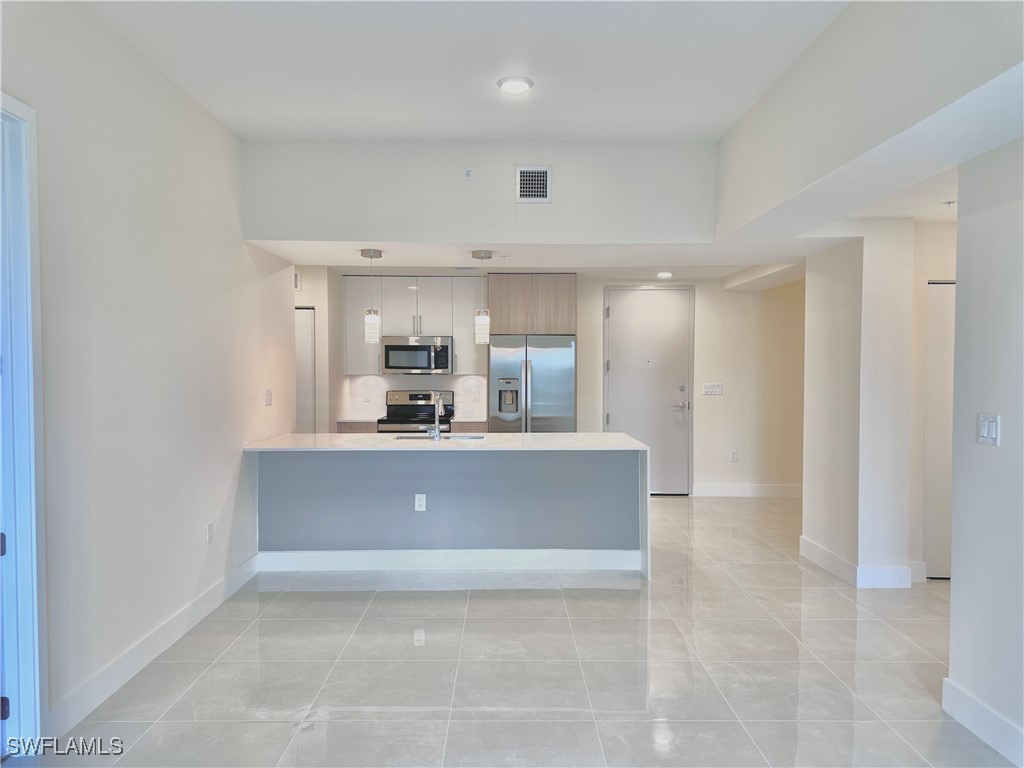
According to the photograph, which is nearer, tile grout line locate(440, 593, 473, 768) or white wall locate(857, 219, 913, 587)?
tile grout line locate(440, 593, 473, 768)

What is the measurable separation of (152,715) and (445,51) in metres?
2.94

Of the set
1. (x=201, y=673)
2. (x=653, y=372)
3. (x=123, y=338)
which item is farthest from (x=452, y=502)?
(x=653, y=372)

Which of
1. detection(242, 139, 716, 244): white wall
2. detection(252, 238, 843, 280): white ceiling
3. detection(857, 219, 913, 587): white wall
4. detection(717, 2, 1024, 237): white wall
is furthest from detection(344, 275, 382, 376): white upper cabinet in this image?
detection(857, 219, 913, 587): white wall

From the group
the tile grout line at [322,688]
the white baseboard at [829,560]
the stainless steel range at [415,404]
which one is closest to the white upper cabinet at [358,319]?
the stainless steel range at [415,404]

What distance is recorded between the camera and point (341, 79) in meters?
2.91

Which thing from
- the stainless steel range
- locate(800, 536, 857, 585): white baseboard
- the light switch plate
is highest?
the light switch plate

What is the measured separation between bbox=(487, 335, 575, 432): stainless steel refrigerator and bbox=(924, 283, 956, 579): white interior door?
291cm

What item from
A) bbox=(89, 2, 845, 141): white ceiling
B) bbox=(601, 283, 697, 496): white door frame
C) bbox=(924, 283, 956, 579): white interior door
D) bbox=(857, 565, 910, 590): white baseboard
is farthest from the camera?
bbox=(601, 283, 697, 496): white door frame

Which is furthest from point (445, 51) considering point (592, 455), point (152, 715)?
point (152, 715)

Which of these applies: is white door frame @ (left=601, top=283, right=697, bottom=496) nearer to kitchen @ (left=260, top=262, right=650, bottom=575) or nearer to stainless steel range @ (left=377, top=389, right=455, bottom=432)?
stainless steel range @ (left=377, top=389, right=455, bottom=432)

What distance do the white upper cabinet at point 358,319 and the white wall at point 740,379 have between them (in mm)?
2163

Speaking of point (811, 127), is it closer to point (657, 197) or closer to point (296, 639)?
point (657, 197)

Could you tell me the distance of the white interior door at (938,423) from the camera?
4.00m

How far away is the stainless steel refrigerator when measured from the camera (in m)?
5.96
